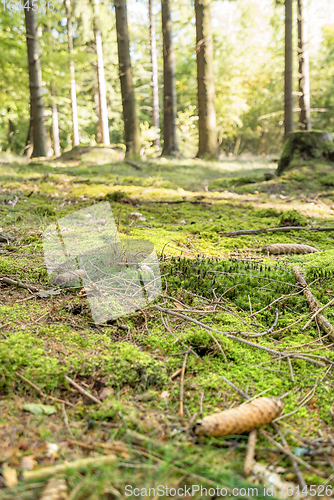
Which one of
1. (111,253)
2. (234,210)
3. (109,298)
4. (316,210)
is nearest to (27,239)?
(111,253)

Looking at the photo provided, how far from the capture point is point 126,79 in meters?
10.9

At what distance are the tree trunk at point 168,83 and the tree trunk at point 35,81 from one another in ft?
15.3

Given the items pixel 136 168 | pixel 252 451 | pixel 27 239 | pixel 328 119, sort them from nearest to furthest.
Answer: pixel 252 451
pixel 27 239
pixel 136 168
pixel 328 119

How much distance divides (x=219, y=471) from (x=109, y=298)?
42.2 inches

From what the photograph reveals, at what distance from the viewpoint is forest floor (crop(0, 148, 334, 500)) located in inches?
36.5

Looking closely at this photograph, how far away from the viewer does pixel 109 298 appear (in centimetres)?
184

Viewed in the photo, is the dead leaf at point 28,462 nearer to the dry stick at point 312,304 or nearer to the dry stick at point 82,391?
the dry stick at point 82,391

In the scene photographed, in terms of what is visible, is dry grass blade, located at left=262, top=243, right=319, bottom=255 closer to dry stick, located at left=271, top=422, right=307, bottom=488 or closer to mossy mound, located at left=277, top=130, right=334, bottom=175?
dry stick, located at left=271, top=422, right=307, bottom=488

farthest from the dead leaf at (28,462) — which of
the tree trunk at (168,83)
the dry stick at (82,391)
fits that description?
the tree trunk at (168,83)

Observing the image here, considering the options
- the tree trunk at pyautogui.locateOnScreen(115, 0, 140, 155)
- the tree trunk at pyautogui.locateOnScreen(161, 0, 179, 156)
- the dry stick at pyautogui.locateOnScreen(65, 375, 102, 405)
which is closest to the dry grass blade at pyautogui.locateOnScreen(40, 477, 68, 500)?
the dry stick at pyautogui.locateOnScreen(65, 375, 102, 405)

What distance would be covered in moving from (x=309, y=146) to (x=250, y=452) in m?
7.71

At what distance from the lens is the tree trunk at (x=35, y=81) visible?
9.59 meters

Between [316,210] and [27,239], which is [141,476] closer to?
[27,239]

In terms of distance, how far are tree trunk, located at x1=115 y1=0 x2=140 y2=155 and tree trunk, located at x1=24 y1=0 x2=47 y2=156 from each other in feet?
8.38
